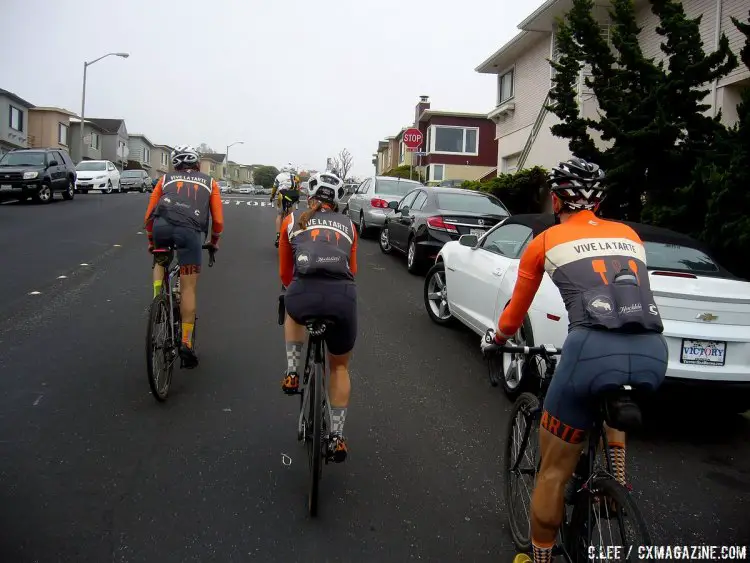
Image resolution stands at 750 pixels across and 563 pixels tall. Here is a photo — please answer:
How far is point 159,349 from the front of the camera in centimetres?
551

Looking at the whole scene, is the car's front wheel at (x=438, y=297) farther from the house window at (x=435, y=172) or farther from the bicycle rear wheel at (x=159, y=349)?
the house window at (x=435, y=172)

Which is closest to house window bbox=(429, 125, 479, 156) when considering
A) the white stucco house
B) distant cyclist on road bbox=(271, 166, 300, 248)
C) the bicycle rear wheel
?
the white stucco house

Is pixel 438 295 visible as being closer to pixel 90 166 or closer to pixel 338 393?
pixel 338 393

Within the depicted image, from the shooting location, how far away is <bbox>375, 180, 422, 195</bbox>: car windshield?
1745 cm

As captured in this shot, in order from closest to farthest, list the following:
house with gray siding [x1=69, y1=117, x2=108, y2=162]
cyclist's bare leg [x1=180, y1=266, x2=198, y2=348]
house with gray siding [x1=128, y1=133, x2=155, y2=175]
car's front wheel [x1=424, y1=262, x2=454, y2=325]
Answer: cyclist's bare leg [x1=180, y1=266, x2=198, y2=348] < car's front wheel [x1=424, y1=262, x2=454, y2=325] < house with gray siding [x1=69, y1=117, x2=108, y2=162] < house with gray siding [x1=128, y1=133, x2=155, y2=175]

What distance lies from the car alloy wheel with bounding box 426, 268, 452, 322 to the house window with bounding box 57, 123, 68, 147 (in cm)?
5395

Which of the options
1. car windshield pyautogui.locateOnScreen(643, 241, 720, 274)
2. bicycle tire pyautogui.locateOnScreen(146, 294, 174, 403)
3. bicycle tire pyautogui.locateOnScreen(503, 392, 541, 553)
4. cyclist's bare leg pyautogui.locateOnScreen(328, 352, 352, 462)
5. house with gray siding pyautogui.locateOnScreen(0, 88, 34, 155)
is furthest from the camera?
house with gray siding pyautogui.locateOnScreen(0, 88, 34, 155)

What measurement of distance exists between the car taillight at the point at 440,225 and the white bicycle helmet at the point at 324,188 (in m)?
7.45

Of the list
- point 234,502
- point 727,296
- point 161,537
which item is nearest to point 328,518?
point 234,502

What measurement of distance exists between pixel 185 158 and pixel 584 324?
4.32 metres

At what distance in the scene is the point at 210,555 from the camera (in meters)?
3.38

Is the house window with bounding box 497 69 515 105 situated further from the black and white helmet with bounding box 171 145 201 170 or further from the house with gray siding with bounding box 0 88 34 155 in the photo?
the house with gray siding with bounding box 0 88 34 155

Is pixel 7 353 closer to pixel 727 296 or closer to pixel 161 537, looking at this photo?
pixel 161 537

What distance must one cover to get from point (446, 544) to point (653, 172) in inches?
313
